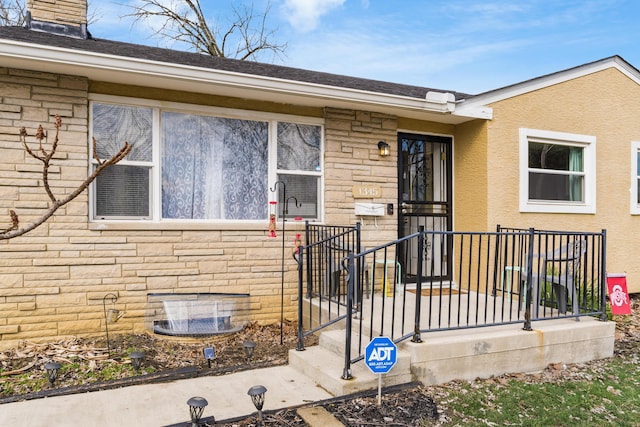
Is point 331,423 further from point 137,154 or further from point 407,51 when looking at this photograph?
point 407,51

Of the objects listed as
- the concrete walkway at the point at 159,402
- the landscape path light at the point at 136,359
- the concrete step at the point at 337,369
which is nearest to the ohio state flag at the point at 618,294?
the concrete step at the point at 337,369

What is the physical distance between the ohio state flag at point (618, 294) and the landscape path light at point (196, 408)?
4.66m

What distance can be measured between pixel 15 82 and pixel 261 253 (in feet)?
10.3

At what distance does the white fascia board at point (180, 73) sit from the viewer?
4.37m

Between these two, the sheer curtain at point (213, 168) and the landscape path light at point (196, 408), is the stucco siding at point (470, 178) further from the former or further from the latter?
the landscape path light at point (196, 408)

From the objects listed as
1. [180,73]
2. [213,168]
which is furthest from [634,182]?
[180,73]

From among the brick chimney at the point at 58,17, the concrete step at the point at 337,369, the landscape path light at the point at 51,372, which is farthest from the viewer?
the brick chimney at the point at 58,17

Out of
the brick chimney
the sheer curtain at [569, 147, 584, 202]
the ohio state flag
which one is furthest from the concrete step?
the brick chimney

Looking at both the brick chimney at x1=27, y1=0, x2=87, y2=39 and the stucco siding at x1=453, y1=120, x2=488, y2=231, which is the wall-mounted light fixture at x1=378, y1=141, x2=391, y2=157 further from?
the brick chimney at x1=27, y1=0, x2=87, y2=39

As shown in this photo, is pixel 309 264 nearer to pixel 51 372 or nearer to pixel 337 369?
pixel 337 369

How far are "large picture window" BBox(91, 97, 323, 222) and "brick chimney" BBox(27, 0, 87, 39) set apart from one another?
6.39 feet

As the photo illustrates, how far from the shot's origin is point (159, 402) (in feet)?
11.2

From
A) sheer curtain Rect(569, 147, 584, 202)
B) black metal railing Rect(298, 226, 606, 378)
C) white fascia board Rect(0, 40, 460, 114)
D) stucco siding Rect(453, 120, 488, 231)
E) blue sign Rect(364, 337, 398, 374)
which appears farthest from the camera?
sheer curtain Rect(569, 147, 584, 202)

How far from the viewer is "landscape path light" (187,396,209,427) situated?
2.83 m
